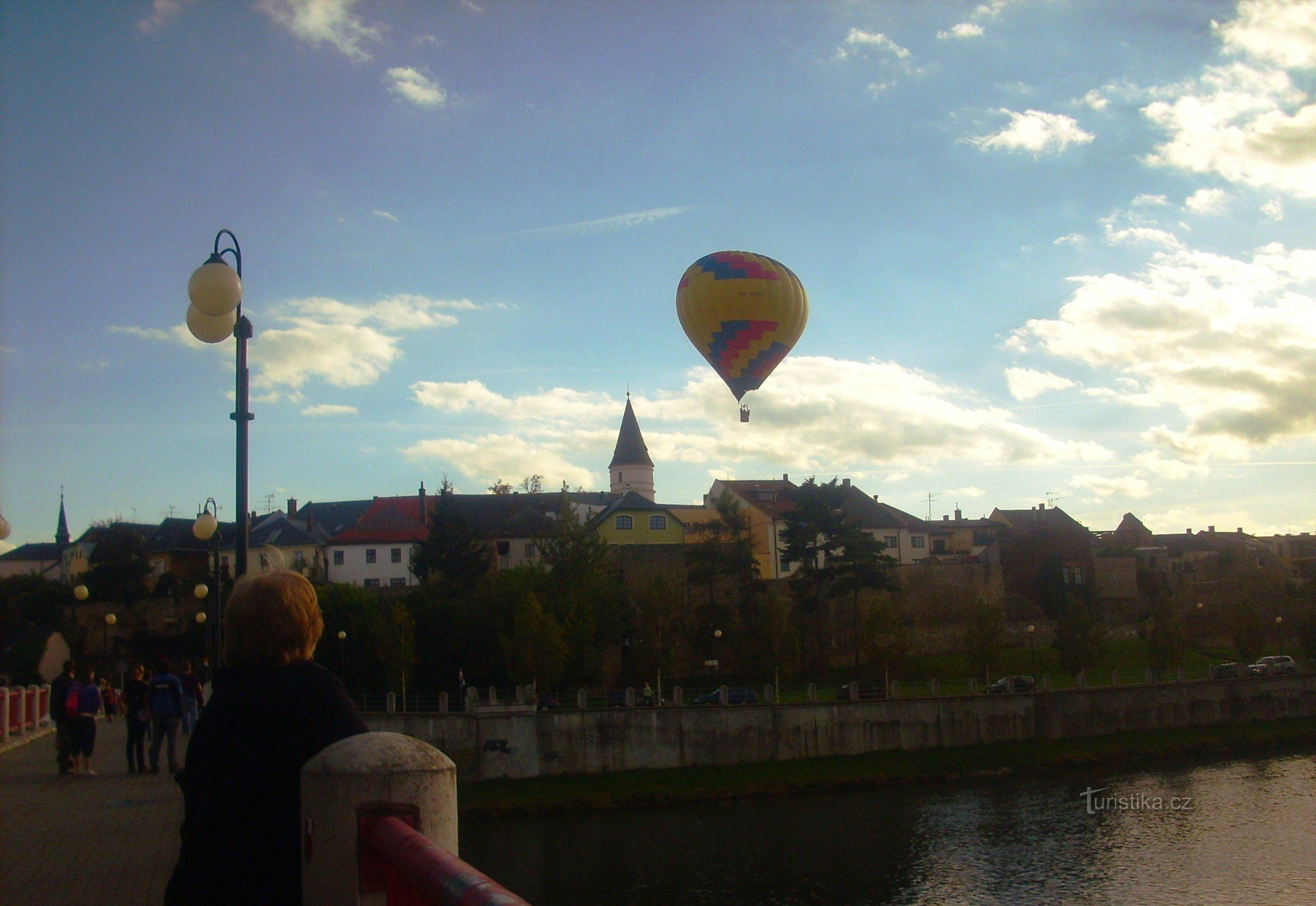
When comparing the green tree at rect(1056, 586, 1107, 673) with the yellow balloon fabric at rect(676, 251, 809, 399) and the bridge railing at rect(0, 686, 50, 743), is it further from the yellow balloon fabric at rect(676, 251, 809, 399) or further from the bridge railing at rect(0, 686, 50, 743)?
the bridge railing at rect(0, 686, 50, 743)

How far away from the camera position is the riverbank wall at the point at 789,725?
31.5m

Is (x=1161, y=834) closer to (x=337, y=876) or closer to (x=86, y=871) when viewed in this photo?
(x=86, y=871)

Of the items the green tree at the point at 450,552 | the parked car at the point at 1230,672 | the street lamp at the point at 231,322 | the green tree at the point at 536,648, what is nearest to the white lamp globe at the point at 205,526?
the street lamp at the point at 231,322

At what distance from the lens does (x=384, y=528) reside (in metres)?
61.6

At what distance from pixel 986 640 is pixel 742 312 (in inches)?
844

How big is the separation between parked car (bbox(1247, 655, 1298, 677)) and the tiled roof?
47524 mm

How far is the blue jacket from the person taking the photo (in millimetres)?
12711

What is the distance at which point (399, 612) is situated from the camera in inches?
1544

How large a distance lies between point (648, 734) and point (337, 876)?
31.4 metres

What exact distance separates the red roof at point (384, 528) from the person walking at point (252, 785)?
58.2 meters

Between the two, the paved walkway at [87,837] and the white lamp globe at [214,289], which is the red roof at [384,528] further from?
the white lamp globe at [214,289]

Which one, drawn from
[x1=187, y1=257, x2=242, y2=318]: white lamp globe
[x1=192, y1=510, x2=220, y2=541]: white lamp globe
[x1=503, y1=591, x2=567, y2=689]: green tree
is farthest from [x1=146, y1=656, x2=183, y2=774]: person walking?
[x1=503, y1=591, x2=567, y2=689]: green tree

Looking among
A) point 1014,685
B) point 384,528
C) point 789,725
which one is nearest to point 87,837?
point 789,725

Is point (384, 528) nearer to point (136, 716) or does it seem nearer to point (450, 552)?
point (450, 552)
